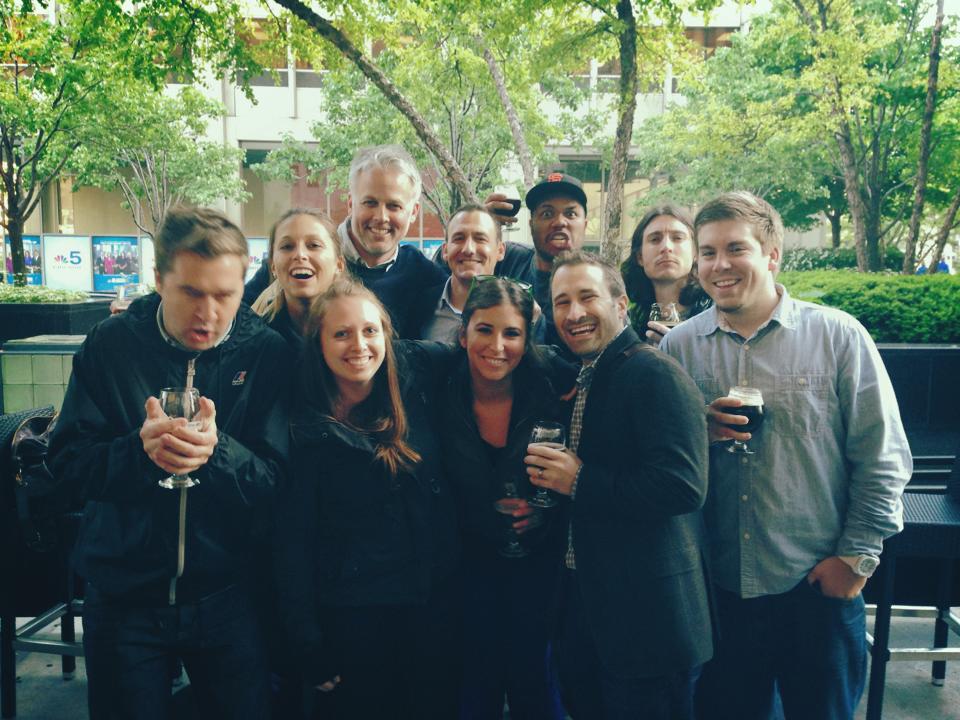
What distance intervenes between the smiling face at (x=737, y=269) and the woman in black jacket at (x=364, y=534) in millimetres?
1246

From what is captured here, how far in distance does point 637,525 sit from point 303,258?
180cm

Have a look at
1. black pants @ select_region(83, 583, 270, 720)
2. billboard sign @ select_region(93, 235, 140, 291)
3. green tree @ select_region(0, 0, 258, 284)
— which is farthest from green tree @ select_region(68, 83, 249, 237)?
black pants @ select_region(83, 583, 270, 720)

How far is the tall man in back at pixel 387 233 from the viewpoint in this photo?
3.70 m

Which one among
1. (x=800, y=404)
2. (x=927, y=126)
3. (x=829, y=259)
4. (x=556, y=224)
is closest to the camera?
(x=800, y=404)

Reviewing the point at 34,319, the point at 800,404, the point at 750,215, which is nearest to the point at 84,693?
the point at 800,404

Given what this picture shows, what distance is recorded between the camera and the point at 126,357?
2.42 metres

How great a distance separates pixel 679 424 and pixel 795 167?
1873 centimetres

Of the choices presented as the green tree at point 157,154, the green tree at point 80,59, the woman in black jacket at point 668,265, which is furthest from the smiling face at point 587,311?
the green tree at point 157,154

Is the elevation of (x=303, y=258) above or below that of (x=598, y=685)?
above

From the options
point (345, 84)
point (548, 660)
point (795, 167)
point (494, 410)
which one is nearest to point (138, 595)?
point (494, 410)

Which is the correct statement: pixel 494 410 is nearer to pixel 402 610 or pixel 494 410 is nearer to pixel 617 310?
pixel 617 310

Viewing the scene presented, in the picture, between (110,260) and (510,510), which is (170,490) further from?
(110,260)

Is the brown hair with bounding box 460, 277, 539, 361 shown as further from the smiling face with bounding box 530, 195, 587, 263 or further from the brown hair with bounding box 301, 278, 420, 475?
the smiling face with bounding box 530, 195, 587, 263

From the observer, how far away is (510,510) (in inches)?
107
